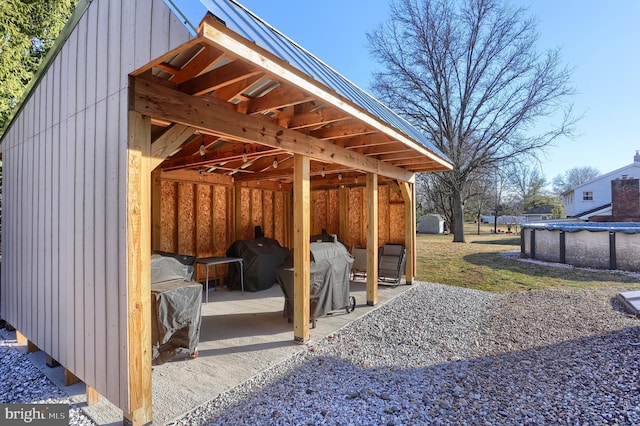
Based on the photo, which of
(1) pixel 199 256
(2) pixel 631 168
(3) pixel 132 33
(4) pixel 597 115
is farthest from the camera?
(2) pixel 631 168

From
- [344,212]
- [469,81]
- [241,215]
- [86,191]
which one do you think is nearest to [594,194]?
[469,81]

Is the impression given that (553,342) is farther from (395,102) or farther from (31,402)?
(395,102)

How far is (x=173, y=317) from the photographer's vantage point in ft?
9.31

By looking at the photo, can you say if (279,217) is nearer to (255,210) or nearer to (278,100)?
(255,210)

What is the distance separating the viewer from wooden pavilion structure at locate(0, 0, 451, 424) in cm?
199

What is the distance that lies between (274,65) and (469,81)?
647 inches

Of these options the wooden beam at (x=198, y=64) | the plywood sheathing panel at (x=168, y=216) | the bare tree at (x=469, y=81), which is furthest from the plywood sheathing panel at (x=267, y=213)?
the bare tree at (x=469, y=81)

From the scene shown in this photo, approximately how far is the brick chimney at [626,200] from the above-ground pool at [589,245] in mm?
10960

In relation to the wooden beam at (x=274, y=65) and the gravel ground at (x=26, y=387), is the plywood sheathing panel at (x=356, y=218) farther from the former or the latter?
the gravel ground at (x=26, y=387)

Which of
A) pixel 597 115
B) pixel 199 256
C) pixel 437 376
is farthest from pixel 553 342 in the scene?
pixel 597 115

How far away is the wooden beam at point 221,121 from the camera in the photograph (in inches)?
84.6

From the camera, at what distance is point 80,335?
8.00 feet

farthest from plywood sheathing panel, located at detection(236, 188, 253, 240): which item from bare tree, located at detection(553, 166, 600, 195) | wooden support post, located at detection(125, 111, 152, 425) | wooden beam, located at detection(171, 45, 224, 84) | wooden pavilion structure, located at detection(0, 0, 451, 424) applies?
bare tree, located at detection(553, 166, 600, 195)

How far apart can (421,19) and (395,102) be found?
4249 mm
